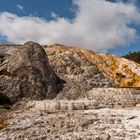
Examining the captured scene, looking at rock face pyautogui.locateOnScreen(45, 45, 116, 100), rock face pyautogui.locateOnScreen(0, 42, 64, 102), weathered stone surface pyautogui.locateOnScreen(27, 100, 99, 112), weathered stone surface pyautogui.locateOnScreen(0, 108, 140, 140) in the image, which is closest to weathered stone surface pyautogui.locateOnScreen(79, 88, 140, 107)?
rock face pyautogui.locateOnScreen(45, 45, 116, 100)

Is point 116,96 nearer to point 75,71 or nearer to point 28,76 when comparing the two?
point 28,76

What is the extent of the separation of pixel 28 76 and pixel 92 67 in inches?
723

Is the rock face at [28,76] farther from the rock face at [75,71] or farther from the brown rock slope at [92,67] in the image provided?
the brown rock slope at [92,67]

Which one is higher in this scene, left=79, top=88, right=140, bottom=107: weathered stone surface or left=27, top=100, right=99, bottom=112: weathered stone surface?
left=79, top=88, right=140, bottom=107: weathered stone surface

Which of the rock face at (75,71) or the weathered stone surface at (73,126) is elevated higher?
the rock face at (75,71)

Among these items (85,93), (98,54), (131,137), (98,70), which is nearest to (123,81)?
(98,70)

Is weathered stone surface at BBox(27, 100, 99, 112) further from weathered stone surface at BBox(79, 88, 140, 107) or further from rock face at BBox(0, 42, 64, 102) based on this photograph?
rock face at BBox(0, 42, 64, 102)

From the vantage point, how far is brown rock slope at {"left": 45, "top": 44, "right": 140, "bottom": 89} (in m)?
68.0

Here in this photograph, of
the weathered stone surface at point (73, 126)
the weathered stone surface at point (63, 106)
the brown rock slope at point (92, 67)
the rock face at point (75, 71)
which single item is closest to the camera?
the weathered stone surface at point (73, 126)

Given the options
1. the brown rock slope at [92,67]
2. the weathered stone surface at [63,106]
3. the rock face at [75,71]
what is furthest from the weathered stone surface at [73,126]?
the brown rock slope at [92,67]

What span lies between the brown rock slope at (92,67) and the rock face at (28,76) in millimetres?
6404

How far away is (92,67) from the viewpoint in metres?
72.0

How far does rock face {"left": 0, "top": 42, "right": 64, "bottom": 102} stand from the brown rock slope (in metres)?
6.40

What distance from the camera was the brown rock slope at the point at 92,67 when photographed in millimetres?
68000
